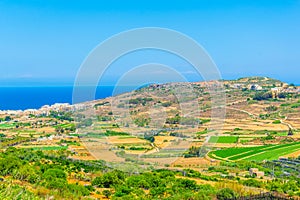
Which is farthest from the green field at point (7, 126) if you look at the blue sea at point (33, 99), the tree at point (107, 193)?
the tree at point (107, 193)

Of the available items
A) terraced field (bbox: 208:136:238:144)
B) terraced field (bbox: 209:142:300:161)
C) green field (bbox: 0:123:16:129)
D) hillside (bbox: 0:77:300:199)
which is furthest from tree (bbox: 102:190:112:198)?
green field (bbox: 0:123:16:129)

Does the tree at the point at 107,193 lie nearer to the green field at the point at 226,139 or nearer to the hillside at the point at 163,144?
the hillside at the point at 163,144

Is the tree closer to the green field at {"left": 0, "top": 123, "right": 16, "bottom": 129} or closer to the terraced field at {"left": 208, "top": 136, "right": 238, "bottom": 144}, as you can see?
the terraced field at {"left": 208, "top": 136, "right": 238, "bottom": 144}

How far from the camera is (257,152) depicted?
1830 centimetres

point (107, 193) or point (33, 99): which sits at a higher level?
point (33, 99)

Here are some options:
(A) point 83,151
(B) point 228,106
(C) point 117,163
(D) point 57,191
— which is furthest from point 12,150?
(B) point 228,106

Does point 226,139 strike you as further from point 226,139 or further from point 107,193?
point 107,193

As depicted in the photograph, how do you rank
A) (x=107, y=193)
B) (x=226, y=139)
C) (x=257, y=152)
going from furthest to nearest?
(x=226, y=139) < (x=257, y=152) < (x=107, y=193)

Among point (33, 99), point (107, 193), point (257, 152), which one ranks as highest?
point (33, 99)

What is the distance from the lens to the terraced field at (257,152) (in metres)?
17.3

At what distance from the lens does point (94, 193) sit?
927 cm

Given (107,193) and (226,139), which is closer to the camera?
(107,193)

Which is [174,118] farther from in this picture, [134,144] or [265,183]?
[265,183]

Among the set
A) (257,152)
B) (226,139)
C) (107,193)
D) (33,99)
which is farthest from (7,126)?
(33,99)
